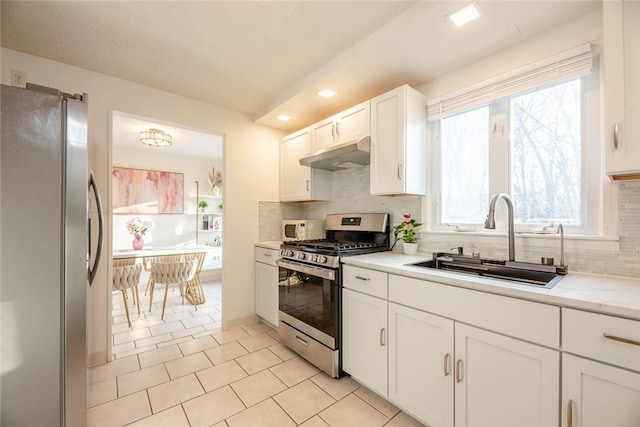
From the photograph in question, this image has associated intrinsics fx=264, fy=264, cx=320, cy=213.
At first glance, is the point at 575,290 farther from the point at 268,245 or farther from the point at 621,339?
the point at 268,245

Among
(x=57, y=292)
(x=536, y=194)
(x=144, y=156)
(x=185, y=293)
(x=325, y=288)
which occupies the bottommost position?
(x=185, y=293)

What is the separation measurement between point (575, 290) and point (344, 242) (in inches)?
65.6

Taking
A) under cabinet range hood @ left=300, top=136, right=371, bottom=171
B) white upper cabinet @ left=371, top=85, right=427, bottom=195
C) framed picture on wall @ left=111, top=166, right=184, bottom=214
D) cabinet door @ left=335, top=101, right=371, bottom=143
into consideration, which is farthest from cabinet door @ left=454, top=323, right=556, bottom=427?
framed picture on wall @ left=111, top=166, right=184, bottom=214

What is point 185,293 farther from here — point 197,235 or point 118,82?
point 118,82

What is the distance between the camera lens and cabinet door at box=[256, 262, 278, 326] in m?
2.71

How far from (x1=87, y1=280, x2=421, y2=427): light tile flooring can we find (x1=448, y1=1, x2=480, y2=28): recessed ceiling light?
2336 millimetres

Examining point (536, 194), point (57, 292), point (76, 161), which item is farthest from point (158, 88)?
point (536, 194)

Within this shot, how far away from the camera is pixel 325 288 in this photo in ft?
→ 6.59

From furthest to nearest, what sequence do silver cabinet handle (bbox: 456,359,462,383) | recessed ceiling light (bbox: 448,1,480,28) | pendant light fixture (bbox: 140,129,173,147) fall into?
pendant light fixture (bbox: 140,129,173,147)
recessed ceiling light (bbox: 448,1,480,28)
silver cabinet handle (bbox: 456,359,462,383)

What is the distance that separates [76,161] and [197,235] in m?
4.28

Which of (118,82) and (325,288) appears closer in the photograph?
(325,288)

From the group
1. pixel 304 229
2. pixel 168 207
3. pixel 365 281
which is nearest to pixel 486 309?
pixel 365 281

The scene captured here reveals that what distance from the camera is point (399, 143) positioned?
1997mm

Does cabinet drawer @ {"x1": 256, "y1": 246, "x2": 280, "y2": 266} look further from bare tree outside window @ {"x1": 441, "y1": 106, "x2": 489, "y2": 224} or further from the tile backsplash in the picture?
bare tree outside window @ {"x1": 441, "y1": 106, "x2": 489, "y2": 224}
